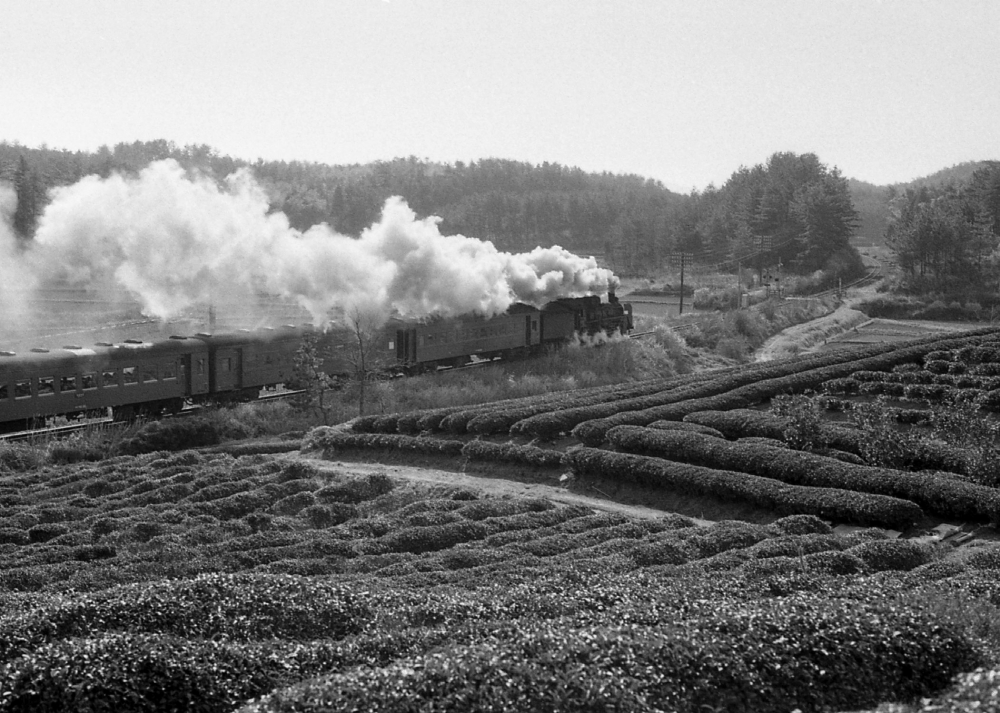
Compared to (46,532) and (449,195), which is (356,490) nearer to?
(46,532)

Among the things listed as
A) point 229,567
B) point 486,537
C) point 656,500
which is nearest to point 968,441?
point 656,500

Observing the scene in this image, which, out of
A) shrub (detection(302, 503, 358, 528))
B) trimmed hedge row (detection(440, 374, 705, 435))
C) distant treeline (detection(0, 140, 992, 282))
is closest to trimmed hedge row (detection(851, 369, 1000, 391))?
trimmed hedge row (detection(440, 374, 705, 435))

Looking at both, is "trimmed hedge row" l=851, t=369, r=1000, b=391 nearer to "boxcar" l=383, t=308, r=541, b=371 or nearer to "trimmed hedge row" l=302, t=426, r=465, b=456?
"trimmed hedge row" l=302, t=426, r=465, b=456

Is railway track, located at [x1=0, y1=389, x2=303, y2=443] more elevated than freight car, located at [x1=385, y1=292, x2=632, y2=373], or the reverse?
freight car, located at [x1=385, y1=292, x2=632, y2=373]

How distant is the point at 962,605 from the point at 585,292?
146 feet

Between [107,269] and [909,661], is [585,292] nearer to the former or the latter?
[107,269]

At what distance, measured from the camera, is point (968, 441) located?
21.8 m

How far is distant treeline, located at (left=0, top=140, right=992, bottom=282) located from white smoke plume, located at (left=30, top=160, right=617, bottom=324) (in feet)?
85.4

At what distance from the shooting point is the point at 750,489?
66.4 ft

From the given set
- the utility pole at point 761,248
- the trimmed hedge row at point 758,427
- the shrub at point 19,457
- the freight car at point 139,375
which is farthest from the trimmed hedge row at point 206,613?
the utility pole at point 761,248

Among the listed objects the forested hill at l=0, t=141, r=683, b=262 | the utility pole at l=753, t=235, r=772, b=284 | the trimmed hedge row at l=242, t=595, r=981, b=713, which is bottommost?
the trimmed hedge row at l=242, t=595, r=981, b=713

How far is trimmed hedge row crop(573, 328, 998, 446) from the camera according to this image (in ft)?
86.6

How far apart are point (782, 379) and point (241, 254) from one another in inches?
999

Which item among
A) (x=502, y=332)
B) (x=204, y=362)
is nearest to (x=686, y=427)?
(x=204, y=362)
